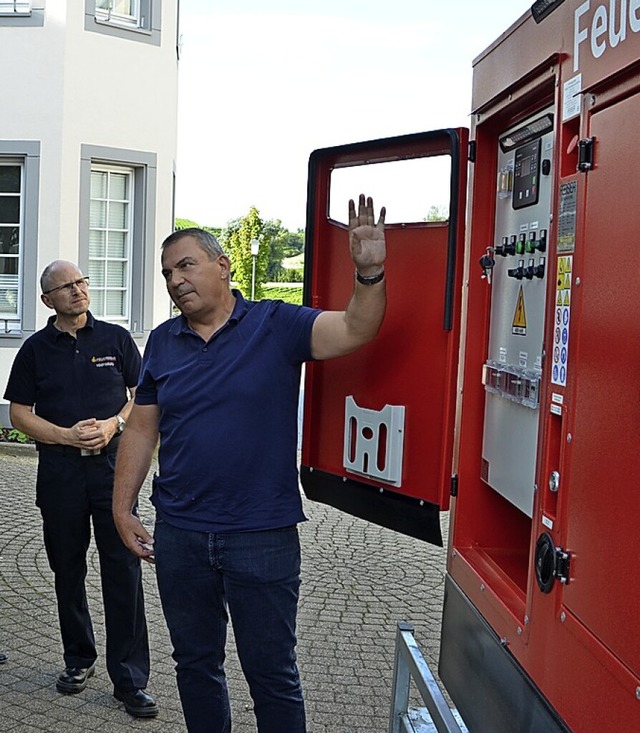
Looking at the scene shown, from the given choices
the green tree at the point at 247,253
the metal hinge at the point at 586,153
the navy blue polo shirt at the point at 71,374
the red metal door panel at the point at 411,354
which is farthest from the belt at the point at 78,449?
the green tree at the point at 247,253

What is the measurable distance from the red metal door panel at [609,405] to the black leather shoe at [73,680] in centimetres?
337

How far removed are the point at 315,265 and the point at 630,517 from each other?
2.27 meters

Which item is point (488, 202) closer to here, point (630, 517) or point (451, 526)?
point (451, 526)

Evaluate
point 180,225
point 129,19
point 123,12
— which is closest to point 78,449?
point 129,19

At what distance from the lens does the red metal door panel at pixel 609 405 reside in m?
2.27

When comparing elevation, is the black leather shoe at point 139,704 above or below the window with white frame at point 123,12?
below

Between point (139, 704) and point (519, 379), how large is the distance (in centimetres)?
273

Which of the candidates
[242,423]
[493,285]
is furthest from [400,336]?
[242,423]

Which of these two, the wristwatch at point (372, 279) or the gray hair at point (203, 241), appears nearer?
the wristwatch at point (372, 279)

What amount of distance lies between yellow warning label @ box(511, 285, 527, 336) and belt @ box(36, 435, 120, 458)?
2419mm

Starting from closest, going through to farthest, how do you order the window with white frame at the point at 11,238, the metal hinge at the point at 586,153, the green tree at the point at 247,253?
the metal hinge at the point at 586,153 < the window with white frame at the point at 11,238 < the green tree at the point at 247,253

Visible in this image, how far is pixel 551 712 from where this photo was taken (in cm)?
264

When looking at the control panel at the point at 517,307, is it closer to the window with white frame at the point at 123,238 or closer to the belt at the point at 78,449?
the belt at the point at 78,449

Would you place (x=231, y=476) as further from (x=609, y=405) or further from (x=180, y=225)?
(x=180, y=225)
